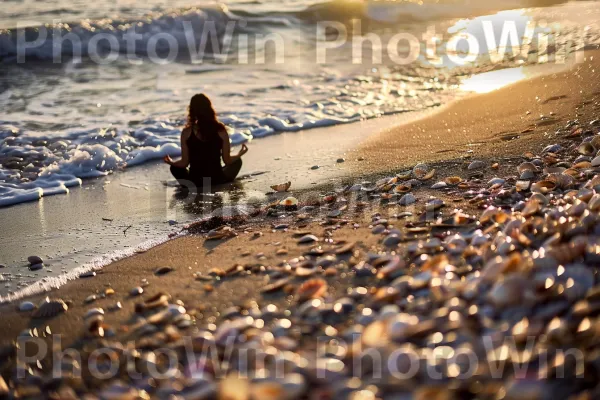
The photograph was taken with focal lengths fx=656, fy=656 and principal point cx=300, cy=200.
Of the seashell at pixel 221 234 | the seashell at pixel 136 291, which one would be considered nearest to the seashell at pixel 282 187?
the seashell at pixel 221 234

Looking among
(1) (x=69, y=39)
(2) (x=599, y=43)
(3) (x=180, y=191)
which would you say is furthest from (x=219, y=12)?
(3) (x=180, y=191)

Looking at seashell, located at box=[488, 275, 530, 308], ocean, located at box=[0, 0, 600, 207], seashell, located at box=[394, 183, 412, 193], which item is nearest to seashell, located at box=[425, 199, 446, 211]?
seashell, located at box=[394, 183, 412, 193]

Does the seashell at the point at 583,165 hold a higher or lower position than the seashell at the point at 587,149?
lower

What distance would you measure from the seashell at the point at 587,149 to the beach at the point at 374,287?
2cm

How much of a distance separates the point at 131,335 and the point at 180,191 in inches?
128

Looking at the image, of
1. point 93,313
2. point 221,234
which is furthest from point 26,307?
point 221,234

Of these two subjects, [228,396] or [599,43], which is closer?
[228,396]

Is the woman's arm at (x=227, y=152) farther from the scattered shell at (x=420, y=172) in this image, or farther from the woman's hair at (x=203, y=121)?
the scattered shell at (x=420, y=172)

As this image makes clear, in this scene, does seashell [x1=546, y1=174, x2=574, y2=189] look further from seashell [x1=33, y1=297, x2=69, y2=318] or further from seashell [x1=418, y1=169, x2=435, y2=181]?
seashell [x1=33, y1=297, x2=69, y2=318]

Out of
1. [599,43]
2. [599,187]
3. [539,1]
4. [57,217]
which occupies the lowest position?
[57,217]

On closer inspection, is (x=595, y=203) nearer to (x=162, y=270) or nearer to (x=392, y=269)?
(x=392, y=269)

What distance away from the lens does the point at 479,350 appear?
226cm

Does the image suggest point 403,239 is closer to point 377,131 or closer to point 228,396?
point 228,396

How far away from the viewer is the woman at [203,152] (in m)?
6.35
